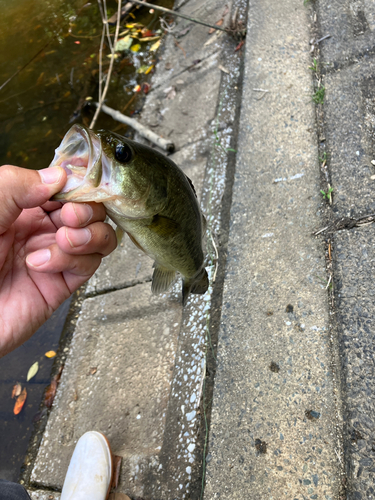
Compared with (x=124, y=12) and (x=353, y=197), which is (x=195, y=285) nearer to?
(x=353, y=197)

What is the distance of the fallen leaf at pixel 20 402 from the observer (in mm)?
3124

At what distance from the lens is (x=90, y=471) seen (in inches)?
93.0

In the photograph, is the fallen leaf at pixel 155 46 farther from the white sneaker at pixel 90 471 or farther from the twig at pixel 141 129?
the white sneaker at pixel 90 471

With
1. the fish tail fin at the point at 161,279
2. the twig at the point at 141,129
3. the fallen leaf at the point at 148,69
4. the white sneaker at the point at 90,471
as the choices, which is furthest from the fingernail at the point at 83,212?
the fallen leaf at the point at 148,69

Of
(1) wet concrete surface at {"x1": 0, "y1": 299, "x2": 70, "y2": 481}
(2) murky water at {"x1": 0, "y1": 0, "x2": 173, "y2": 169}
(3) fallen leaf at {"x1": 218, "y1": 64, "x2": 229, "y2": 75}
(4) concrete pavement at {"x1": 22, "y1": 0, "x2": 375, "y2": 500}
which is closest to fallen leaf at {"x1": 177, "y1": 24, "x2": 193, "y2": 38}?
(2) murky water at {"x1": 0, "y1": 0, "x2": 173, "y2": 169}

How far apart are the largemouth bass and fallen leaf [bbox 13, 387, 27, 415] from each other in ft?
7.17

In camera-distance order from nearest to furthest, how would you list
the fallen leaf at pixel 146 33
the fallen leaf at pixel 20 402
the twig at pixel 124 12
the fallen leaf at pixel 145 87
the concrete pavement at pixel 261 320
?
the concrete pavement at pixel 261 320 → the fallen leaf at pixel 20 402 → the fallen leaf at pixel 145 87 → the fallen leaf at pixel 146 33 → the twig at pixel 124 12

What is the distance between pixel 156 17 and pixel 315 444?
260 inches

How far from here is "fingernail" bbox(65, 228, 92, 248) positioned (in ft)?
5.12

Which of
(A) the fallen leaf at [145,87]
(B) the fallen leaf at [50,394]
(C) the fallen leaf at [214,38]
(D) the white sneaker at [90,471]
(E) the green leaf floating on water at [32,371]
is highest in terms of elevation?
(C) the fallen leaf at [214,38]

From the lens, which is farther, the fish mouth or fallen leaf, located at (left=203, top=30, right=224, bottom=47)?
fallen leaf, located at (left=203, top=30, right=224, bottom=47)

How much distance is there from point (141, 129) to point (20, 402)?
3.07 meters

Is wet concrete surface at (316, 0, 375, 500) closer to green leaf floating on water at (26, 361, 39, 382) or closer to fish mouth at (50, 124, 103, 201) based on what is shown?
fish mouth at (50, 124, 103, 201)

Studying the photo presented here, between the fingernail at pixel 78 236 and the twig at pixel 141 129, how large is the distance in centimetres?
249
